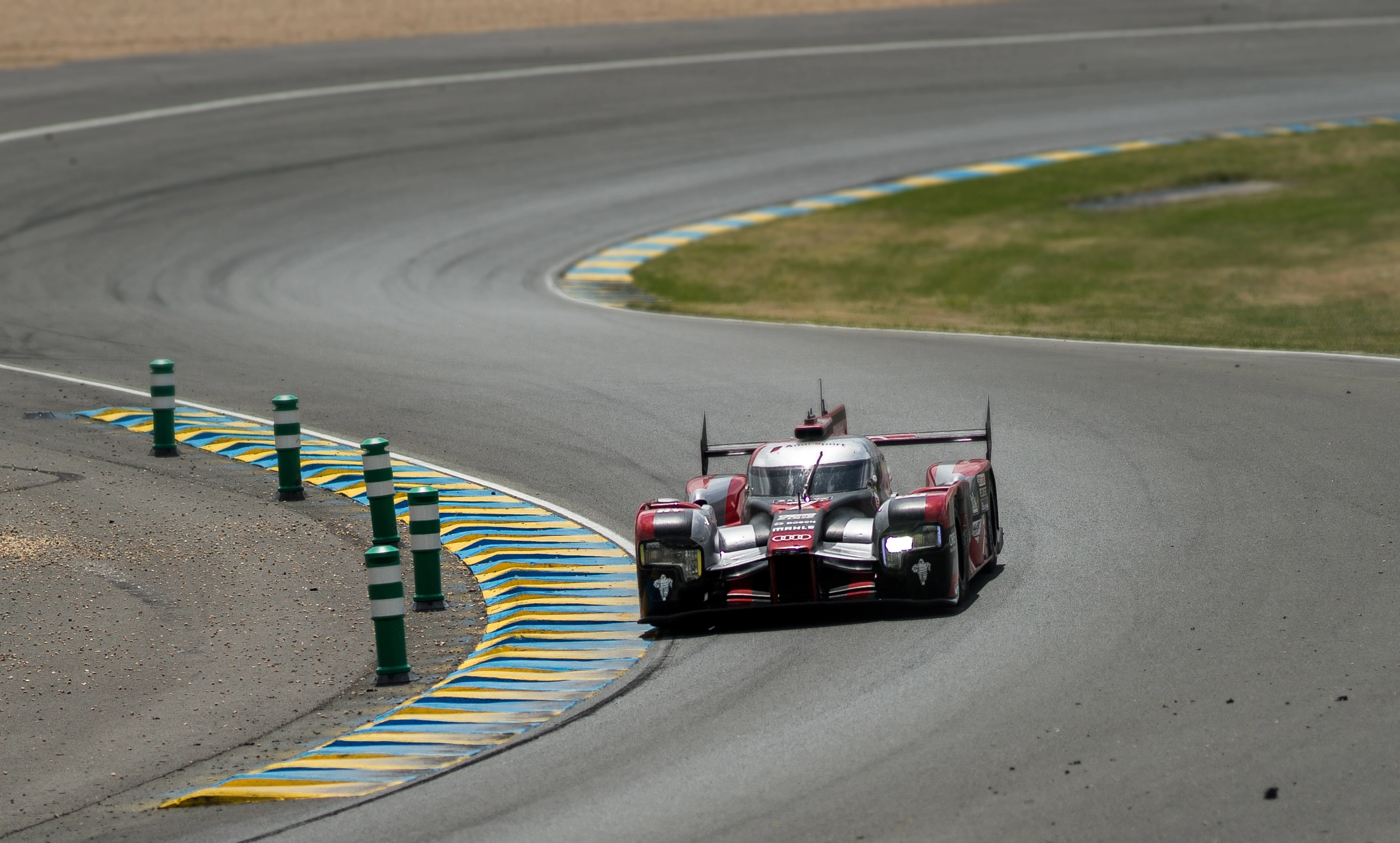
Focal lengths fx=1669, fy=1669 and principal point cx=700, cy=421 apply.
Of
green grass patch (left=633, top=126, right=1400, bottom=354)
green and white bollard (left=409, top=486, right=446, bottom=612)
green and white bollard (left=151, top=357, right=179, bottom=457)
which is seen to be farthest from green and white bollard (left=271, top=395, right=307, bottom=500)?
green grass patch (left=633, top=126, right=1400, bottom=354)

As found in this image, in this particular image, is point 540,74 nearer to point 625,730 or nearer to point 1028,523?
point 1028,523

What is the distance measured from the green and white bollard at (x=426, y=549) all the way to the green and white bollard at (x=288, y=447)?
10.1 feet

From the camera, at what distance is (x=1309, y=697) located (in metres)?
9.77

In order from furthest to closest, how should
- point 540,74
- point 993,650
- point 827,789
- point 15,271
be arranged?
1. point 540,74
2. point 15,271
3. point 993,650
4. point 827,789

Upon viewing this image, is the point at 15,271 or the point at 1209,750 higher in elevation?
the point at 15,271

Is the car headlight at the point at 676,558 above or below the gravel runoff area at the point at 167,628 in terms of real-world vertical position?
above

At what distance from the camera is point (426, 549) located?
13.1 m

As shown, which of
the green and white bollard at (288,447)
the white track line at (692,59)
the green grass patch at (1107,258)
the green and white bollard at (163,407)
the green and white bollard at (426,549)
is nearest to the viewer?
the green and white bollard at (426,549)

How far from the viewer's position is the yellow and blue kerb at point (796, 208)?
90.2ft

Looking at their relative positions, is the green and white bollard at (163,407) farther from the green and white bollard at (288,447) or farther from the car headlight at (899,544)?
the car headlight at (899,544)

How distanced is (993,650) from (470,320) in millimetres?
14187

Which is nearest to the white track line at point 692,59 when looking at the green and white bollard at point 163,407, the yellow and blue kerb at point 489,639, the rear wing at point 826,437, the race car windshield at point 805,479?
the green and white bollard at point 163,407

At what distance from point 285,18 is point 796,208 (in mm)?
26282

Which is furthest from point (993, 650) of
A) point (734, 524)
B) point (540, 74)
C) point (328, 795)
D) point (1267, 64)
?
point (1267, 64)
